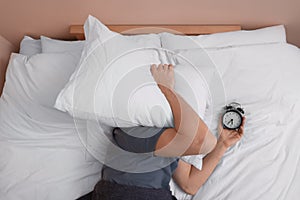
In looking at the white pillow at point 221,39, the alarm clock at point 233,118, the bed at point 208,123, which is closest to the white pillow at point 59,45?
the bed at point 208,123

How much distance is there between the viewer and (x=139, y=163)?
1.06 meters

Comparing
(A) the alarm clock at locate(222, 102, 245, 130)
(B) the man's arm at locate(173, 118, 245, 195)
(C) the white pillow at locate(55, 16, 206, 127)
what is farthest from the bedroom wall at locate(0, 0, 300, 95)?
(B) the man's arm at locate(173, 118, 245, 195)

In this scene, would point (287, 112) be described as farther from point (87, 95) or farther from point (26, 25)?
A: point (26, 25)

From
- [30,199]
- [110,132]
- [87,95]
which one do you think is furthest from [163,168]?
[30,199]

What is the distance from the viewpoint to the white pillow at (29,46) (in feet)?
5.24

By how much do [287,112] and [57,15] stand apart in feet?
3.54

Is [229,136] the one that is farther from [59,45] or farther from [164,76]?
[59,45]

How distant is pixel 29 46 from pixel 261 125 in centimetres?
110

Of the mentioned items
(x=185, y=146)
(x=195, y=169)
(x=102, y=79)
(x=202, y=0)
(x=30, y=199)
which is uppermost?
(x=202, y=0)

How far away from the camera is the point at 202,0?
4.92 feet

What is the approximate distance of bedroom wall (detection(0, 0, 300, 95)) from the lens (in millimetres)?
A: 1517

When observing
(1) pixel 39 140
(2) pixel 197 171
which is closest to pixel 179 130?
(2) pixel 197 171

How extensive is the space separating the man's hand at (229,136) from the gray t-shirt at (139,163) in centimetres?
21

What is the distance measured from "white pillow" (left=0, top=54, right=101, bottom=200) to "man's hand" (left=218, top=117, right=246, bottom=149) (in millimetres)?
460
